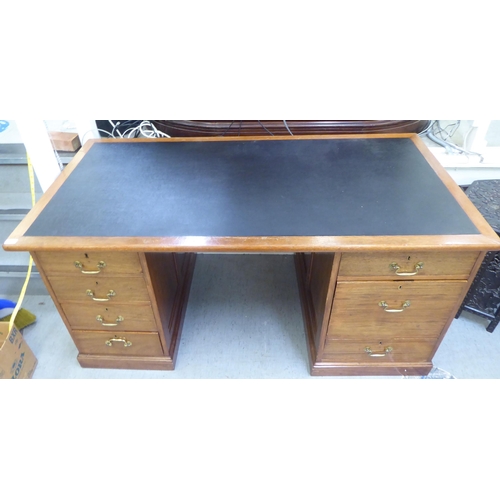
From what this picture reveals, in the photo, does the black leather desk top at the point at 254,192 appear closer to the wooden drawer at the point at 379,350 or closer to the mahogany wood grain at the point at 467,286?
the mahogany wood grain at the point at 467,286

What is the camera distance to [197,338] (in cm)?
147

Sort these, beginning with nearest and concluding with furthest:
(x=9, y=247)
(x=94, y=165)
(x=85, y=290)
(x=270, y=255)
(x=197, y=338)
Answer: (x=9, y=247) < (x=85, y=290) < (x=94, y=165) < (x=197, y=338) < (x=270, y=255)

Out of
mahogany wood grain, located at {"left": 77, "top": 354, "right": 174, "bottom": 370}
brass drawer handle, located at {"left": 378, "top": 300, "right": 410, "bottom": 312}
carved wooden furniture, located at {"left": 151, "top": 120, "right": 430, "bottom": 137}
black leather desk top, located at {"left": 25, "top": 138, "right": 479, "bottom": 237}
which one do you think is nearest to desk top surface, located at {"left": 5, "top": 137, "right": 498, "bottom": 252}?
black leather desk top, located at {"left": 25, "top": 138, "right": 479, "bottom": 237}

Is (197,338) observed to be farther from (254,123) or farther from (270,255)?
(254,123)

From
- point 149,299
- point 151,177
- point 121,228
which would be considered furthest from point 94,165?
point 149,299

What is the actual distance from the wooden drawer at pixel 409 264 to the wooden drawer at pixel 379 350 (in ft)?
0.97

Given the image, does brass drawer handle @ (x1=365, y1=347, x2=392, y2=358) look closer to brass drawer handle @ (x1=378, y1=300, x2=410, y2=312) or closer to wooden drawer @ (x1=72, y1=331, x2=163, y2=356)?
brass drawer handle @ (x1=378, y1=300, x2=410, y2=312)

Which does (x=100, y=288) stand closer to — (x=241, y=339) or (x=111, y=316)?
(x=111, y=316)

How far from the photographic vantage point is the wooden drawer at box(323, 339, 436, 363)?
1234 mm

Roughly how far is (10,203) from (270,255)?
4.07 feet

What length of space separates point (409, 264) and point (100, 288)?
911 millimetres

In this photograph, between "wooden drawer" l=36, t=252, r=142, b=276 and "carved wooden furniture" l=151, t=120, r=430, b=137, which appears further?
"carved wooden furniture" l=151, t=120, r=430, b=137

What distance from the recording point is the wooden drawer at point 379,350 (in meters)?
1.23

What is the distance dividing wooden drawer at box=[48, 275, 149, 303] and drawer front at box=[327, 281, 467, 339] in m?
0.61
